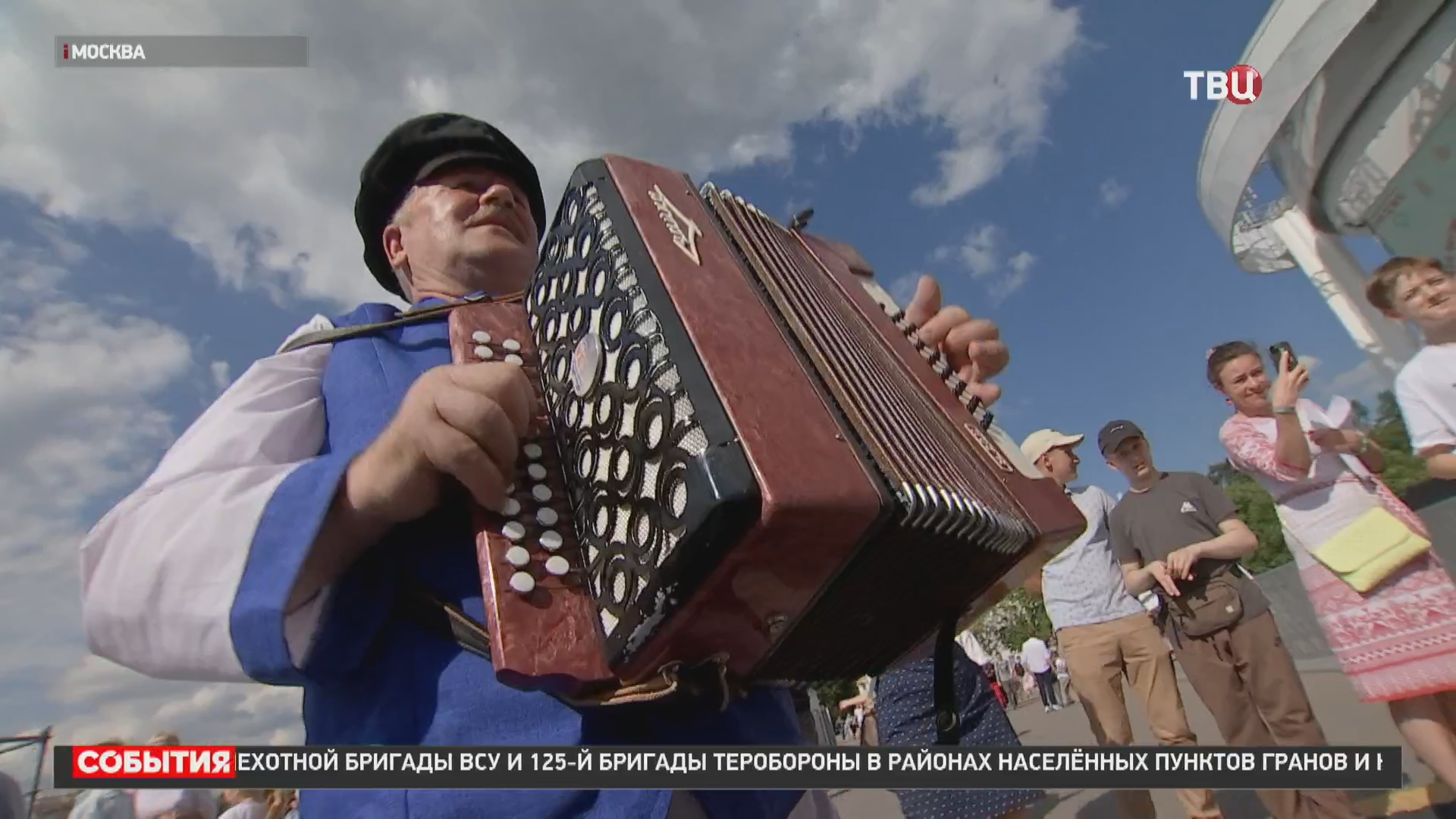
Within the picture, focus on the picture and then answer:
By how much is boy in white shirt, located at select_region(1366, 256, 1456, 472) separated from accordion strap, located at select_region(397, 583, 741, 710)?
2.51 m

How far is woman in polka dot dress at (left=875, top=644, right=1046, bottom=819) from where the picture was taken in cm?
214

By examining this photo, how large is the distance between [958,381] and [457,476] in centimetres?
108

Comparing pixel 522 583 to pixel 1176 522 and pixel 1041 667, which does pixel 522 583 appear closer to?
pixel 1176 522

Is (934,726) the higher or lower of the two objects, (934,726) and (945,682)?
the lower

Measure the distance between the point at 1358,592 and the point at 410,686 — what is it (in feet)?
9.23

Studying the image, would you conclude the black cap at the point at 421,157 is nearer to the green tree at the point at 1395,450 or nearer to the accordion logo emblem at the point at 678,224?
the accordion logo emblem at the point at 678,224

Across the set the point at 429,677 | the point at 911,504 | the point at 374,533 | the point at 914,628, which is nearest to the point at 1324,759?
the point at 914,628

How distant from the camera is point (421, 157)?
5.02ft

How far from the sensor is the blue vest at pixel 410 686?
834 mm

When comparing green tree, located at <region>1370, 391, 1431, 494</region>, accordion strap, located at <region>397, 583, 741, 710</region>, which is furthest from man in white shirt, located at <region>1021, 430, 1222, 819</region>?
green tree, located at <region>1370, 391, 1431, 494</region>

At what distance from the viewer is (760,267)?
4.18 feet

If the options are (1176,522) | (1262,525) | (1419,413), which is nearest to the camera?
(1419,413)

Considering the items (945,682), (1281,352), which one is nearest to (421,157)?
(945,682)

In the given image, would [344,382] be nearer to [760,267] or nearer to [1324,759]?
[760,267]
